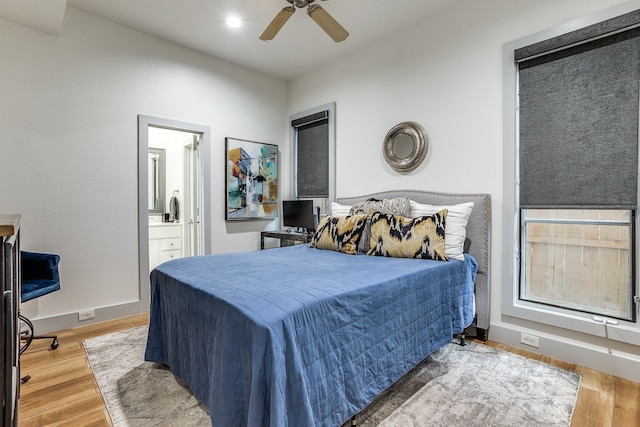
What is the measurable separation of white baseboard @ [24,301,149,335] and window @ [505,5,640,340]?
3599mm

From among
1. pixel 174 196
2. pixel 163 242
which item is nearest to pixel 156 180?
pixel 174 196

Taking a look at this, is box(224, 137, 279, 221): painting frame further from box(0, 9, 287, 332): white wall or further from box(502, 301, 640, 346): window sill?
box(502, 301, 640, 346): window sill

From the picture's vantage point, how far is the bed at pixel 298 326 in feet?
4.05

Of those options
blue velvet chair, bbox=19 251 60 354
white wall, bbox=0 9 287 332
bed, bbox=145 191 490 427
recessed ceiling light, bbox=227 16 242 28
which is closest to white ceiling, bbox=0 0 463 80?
recessed ceiling light, bbox=227 16 242 28

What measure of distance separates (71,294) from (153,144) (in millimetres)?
2897

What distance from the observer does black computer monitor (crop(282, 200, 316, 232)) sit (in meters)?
4.07

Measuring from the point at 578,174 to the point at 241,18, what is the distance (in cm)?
321

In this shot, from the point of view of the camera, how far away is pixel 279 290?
152cm

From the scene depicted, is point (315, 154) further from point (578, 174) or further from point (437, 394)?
point (437, 394)

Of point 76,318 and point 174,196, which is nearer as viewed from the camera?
point 76,318

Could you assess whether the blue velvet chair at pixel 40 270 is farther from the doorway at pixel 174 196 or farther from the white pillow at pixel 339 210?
the white pillow at pixel 339 210

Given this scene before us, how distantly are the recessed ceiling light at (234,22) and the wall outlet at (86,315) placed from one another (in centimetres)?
314

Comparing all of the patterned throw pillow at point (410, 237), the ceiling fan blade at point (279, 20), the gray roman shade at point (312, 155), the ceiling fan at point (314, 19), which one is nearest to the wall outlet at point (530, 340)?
the patterned throw pillow at point (410, 237)

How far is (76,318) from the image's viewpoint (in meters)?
2.97
